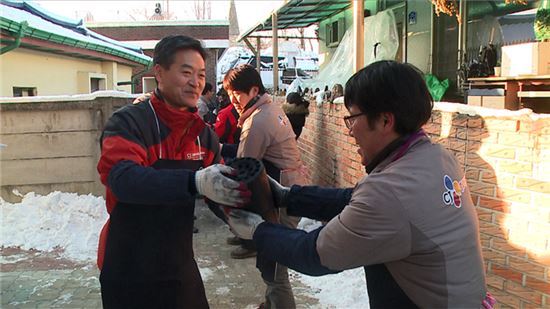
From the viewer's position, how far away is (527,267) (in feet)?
10.1

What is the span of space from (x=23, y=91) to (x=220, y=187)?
9395mm

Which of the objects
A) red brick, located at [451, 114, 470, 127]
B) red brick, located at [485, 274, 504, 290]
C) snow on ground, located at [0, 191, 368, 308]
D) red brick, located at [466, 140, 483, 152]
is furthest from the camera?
snow on ground, located at [0, 191, 368, 308]

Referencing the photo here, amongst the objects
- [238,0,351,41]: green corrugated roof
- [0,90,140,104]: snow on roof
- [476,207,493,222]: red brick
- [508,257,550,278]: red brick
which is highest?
[238,0,351,41]: green corrugated roof

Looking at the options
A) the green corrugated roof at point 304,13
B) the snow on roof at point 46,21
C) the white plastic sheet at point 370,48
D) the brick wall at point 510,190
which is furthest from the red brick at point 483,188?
the snow on roof at point 46,21

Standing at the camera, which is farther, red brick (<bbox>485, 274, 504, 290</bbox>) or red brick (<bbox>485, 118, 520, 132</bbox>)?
red brick (<bbox>485, 274, 504, 290</bbox>)

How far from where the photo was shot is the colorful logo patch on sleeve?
1.54m

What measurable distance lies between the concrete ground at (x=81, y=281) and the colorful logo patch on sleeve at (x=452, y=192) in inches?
114

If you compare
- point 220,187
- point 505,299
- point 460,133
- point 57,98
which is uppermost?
point 57,98

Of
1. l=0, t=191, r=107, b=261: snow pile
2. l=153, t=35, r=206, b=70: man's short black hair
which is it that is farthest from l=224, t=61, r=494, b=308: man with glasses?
l=0, t=191, r=107, b=261: snow pile

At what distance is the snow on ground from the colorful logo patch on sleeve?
3.03 m

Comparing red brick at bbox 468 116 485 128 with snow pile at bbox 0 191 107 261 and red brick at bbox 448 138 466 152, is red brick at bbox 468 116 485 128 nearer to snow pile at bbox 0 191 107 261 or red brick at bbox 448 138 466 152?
red brick at bbox 448 138 466 152

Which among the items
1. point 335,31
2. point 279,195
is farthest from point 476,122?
point 335,31

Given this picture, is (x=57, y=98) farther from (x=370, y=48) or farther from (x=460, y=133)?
→ (x=370, y=48)

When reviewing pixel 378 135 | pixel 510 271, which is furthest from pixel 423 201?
pixel 510 271
